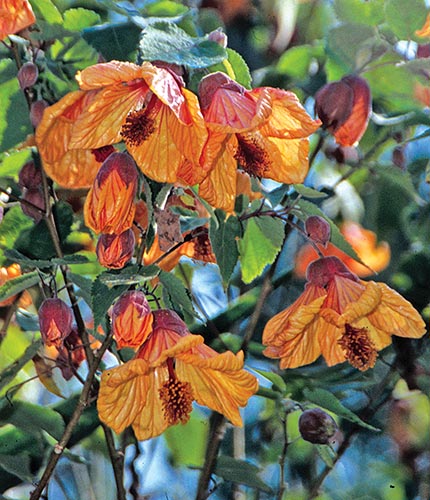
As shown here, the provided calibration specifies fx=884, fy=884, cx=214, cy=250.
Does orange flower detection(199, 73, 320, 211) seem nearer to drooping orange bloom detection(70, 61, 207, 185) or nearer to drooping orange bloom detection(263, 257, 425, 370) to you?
drooping orange bloom detection(70, 61, 207, 185)

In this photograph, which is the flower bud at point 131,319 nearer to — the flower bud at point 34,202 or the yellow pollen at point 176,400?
the yellow pollen at point 176,400

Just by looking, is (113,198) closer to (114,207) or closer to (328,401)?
(114,207)

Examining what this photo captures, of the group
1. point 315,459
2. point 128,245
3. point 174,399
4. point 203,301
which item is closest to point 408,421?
point 315,459

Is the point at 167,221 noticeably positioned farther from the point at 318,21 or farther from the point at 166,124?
the point at 318,21

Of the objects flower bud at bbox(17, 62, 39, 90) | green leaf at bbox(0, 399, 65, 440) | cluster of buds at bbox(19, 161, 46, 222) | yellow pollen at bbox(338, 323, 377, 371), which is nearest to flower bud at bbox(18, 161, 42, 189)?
cluster of buds at bbox(19, 161, 46, 222)

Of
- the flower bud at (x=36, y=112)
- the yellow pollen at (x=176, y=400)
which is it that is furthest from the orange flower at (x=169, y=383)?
the flower bud at (x=36, y=112)
